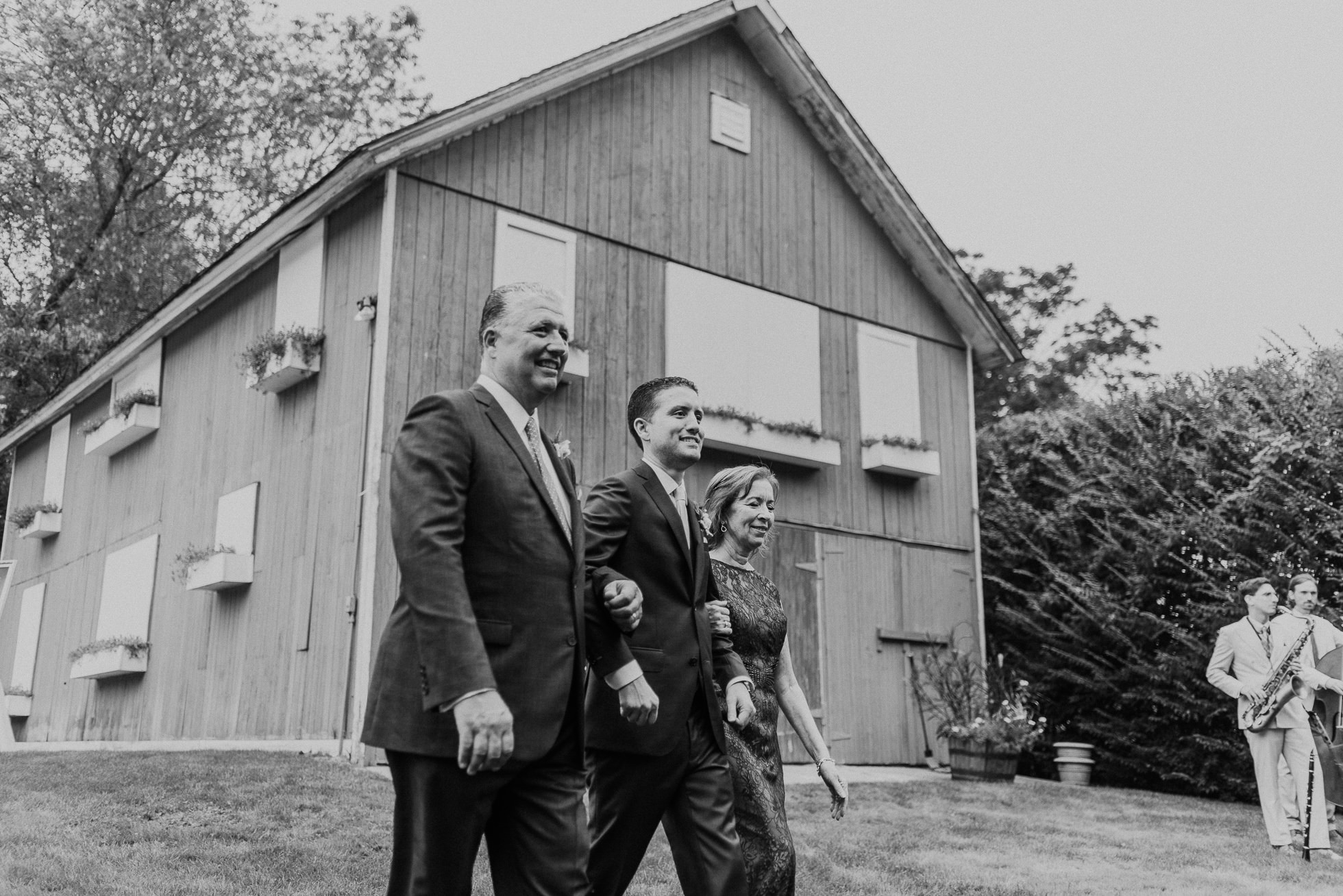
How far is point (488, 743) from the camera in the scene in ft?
9.45

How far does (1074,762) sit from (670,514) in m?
11.5

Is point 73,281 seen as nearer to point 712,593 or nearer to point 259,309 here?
point 259,309

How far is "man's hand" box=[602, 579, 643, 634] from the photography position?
3.62 meters

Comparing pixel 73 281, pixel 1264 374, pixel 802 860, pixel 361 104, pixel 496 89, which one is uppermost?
pixel 361 104

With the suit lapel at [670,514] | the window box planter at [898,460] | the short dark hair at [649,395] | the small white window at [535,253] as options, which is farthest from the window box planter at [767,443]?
the suit lapel at [670,514]

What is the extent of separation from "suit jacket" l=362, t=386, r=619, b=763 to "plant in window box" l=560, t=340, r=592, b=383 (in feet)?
29.9

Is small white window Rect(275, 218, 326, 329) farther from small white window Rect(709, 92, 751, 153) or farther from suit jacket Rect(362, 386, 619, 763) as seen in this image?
suit jacket Rect(362, 386, 619, 763)

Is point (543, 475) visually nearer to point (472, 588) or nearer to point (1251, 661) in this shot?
point (472, 588)

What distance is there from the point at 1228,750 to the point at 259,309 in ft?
34.0

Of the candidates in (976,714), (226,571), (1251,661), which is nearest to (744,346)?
(976,714)

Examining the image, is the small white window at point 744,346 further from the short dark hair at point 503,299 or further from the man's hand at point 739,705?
the short dark hair at point 503,299

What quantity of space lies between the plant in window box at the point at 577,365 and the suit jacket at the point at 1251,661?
568cm

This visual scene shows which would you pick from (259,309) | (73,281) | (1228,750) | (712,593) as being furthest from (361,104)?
(712,593)

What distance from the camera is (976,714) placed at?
1382cm
